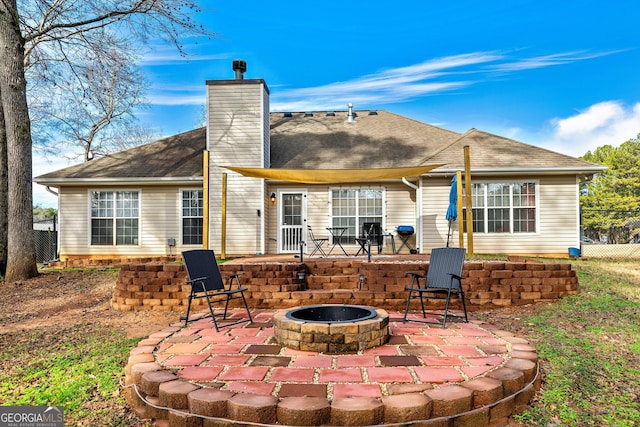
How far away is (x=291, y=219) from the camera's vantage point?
1195 cm

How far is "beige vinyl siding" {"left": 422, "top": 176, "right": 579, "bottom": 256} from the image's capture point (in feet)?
36.5

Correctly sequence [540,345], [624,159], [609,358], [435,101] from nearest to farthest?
[609,358]
[540,345]
[435,101]
[624,159]

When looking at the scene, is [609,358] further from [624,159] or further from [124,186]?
[624,159]

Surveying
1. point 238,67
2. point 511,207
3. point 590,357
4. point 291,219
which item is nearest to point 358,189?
point 291,219

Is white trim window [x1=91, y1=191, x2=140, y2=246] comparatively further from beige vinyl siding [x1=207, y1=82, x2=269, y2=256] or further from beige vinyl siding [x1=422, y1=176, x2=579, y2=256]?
beige vinyl siding [x1=422, y1=176, x2=579, y2=256]

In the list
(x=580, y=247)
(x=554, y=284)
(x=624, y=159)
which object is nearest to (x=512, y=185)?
(x=580, y=247)

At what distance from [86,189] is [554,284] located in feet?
39.6

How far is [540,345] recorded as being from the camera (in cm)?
420

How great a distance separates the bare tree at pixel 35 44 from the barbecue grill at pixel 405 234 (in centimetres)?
716

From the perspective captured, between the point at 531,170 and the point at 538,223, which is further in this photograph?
the point at 538,223

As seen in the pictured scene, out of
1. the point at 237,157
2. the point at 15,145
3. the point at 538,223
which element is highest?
the point at 237,157

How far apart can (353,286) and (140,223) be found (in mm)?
8033

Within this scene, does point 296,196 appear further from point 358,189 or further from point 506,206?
point 506,206

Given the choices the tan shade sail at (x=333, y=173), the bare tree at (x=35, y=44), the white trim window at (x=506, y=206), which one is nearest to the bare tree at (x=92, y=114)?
the bare tree at (x=35, y=44)
